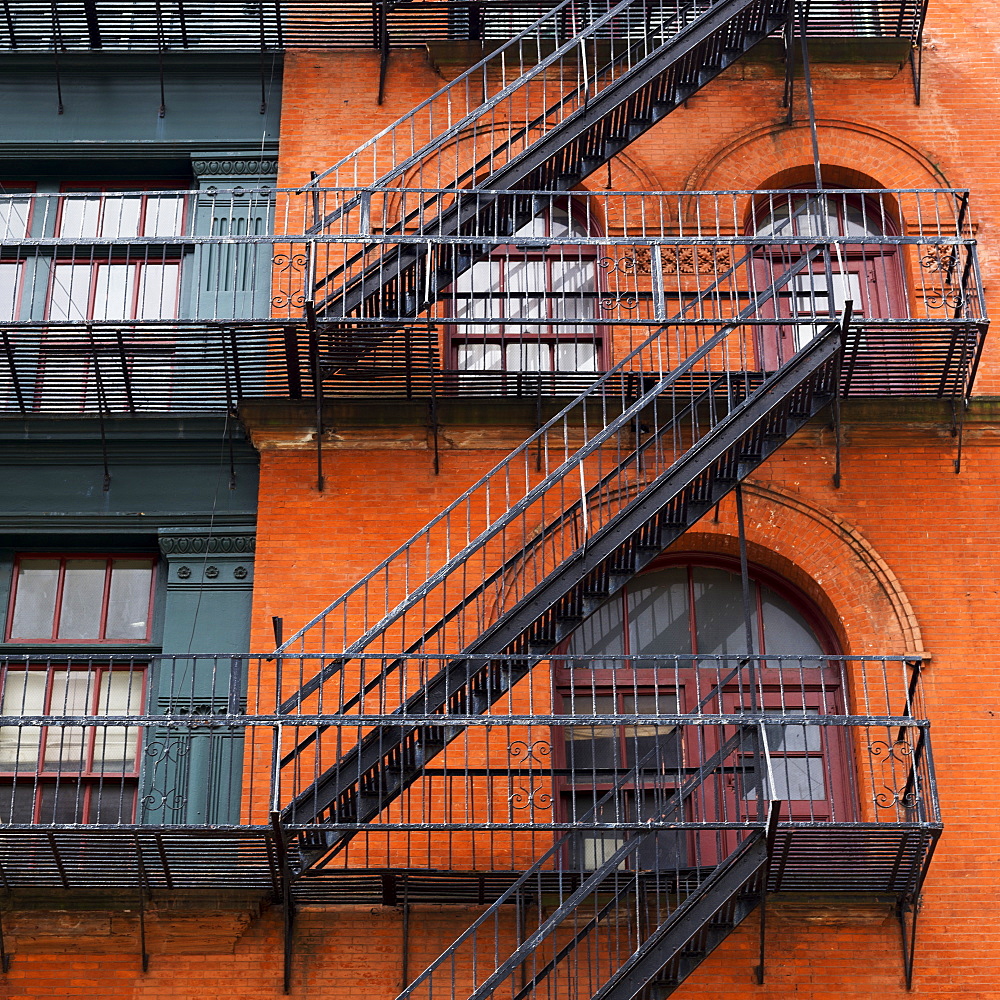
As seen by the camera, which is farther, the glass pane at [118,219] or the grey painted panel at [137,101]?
the grey painted panel at [137,101]

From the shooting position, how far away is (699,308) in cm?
1564

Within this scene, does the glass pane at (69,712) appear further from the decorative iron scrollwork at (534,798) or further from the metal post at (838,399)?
the metal post at (838,399)

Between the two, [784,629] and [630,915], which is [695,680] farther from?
[630,915]

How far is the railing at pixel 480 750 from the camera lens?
1324 cm

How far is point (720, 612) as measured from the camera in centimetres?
1490

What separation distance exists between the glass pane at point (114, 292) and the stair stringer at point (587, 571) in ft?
17.3

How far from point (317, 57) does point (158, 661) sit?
644cm

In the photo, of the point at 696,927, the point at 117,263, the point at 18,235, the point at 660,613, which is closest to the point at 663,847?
the point at 696,927

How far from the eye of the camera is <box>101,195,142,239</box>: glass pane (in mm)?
16672

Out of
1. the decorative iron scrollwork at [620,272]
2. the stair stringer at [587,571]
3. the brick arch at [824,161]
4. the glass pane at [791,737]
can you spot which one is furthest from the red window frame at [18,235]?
the glass pane at [791,737]

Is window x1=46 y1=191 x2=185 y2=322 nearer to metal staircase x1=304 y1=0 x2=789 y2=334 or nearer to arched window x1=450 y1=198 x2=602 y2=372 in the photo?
metal staircase x1=304 y1=0 x2=789 y2=334

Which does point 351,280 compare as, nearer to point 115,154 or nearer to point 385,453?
point 385,453

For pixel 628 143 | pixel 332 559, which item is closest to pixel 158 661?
pixel 332 559

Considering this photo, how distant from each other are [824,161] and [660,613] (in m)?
4.72
